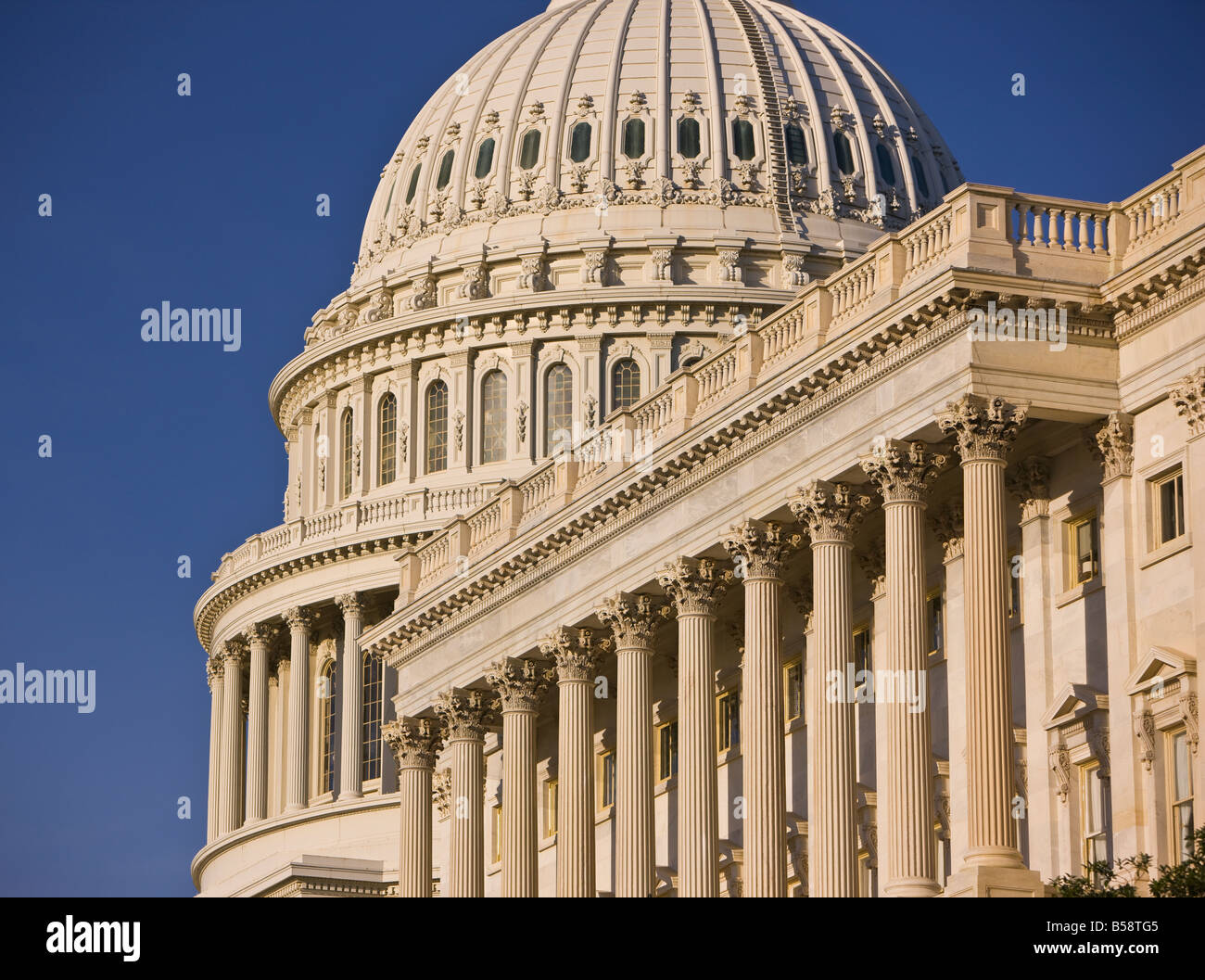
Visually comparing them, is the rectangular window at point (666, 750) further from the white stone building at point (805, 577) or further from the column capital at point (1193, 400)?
the column capital at point (1193, 400)

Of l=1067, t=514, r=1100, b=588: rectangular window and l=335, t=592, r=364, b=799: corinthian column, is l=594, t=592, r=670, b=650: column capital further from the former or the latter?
l=335, t=592, r=364, b=799: corinthian column

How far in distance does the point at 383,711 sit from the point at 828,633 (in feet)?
177

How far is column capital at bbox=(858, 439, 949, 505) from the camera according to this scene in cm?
5925

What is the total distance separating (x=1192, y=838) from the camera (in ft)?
159

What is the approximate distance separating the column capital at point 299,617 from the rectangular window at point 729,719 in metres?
50.2

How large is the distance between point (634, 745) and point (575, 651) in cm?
393

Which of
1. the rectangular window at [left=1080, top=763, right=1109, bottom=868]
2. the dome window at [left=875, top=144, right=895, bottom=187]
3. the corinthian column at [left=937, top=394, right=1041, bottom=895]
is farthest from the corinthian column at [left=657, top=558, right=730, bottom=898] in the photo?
the dome window at [left=875, top=144, right=895, bottom=187]

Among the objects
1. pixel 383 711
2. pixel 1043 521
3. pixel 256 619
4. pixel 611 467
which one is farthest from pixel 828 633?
pixel 256 619

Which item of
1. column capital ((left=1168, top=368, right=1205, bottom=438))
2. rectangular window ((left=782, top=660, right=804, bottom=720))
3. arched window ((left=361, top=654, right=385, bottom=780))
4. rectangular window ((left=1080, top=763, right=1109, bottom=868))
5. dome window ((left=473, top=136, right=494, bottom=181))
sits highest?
dome window ((left=473, top=136, right=494, bottom=181))

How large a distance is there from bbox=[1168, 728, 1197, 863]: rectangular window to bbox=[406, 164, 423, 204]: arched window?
244ft

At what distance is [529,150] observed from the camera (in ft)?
400

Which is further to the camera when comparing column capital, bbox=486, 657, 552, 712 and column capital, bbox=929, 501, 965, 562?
column capital, bbox=486, 657, 552, 712

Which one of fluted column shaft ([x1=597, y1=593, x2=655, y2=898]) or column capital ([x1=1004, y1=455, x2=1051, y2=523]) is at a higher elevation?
column capital ([x1=1004, y1=455, x2=1051, y2=523])

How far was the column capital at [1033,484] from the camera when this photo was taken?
2346 inches
